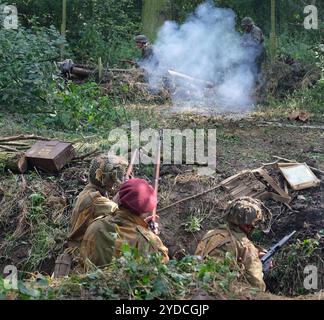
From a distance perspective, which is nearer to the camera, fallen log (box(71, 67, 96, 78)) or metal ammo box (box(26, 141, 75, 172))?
metal ammo box (box(26, 141, 75, 172))

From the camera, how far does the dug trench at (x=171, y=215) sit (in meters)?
7.68

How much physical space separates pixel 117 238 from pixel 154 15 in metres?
12.5

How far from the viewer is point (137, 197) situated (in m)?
5.28

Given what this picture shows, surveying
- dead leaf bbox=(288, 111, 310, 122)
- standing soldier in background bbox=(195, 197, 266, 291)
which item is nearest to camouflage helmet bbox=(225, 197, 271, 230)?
standing soldier in background bbox=(195, 197, 266, 291)

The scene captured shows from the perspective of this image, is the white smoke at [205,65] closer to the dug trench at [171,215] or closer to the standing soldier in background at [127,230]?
the dug trench at [171,215]

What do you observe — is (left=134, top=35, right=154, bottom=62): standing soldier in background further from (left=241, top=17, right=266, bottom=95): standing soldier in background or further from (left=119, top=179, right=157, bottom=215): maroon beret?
(left=119, top=179, right=157, bottom=215): maroon beret

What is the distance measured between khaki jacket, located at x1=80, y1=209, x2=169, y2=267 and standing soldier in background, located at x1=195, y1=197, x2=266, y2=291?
419 millimetres

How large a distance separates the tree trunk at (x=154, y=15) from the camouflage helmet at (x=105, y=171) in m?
11.1

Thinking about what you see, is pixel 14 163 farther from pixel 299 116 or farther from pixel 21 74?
pixel 299 116

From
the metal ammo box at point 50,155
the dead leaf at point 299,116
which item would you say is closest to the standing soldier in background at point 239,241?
the metal ammo box at point 50,155

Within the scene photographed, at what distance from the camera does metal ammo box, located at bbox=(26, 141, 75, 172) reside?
332 inches

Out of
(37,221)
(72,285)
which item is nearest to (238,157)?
A: (37,221)

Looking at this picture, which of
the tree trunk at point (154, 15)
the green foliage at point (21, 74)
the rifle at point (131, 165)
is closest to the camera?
the rifle at point (131, 165)
